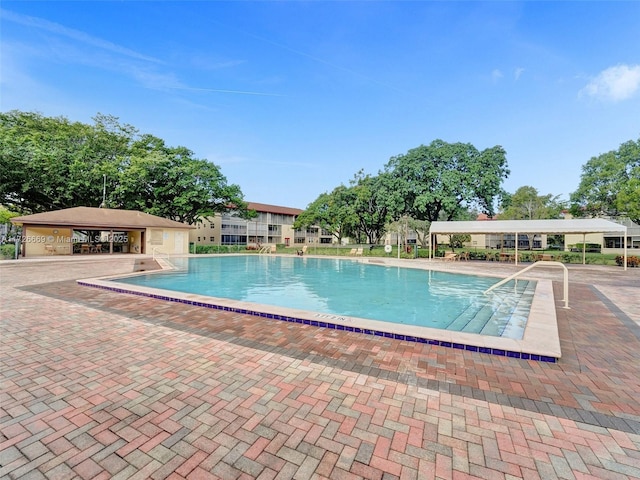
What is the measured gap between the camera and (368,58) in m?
14.9

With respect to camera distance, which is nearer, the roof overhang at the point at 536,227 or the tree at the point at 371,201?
the roof overhang at the point at 536,227

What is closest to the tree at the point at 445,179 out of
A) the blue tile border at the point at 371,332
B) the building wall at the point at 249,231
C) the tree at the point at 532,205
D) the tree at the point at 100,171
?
the tree at the point at 532,205

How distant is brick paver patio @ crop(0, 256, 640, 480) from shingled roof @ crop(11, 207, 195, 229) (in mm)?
19051

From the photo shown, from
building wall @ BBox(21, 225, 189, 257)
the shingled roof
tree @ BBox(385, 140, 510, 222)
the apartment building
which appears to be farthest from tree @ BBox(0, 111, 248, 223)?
tree @ BBox(385, 140, 510, 222)

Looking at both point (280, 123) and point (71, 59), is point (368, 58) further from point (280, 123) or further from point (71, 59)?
point (71, 59)

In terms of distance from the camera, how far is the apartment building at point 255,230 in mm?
40906

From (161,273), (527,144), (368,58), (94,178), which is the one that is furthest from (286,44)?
(94,178)

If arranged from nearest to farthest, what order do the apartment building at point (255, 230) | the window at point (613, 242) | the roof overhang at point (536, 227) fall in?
the roof overhang at point (536, 227) < the window at point (613, 242) < the apartment building at point (255, 230)

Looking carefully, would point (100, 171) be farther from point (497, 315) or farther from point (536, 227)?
point (536, 227)

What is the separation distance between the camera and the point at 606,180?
79.6 ft

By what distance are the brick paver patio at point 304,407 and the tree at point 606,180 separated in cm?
2640

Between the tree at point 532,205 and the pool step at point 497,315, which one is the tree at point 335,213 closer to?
the tree at point 532,205

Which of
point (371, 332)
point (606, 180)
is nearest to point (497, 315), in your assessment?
point (371, 332)

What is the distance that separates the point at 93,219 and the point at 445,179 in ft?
88.6
